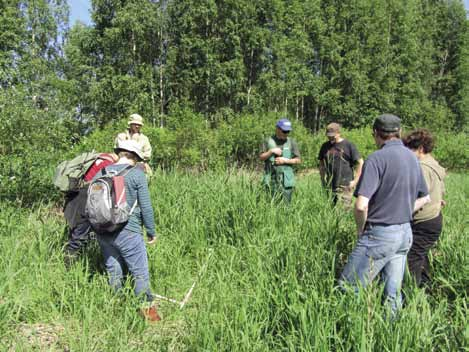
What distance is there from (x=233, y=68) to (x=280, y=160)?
1755cm

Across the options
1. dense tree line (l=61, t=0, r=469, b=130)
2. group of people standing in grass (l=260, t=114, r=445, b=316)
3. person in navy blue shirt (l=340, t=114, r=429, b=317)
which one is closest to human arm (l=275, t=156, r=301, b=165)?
group of people standing in grass (l=260, t=114, r=445, b=316)

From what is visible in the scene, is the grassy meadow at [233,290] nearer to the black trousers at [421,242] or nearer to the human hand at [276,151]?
the black trousers at [421,242]

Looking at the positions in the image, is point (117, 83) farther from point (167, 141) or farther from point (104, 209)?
point (104, 209)

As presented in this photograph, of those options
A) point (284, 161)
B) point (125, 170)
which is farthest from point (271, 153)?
point (125, 170)

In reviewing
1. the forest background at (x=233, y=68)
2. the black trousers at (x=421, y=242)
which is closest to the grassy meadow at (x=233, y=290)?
the black trousers at (x=421, y=242)

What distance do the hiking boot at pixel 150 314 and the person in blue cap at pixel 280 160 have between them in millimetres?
2308

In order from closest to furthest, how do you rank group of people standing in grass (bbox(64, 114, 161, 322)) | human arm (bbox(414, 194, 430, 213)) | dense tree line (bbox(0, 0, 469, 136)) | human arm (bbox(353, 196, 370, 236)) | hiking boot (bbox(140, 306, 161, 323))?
human arm (bbox(353, 196, 370, 236)) < human arm (bbox(414, 194, 430, 213)) < hiking boot (bbox(140, 306, 161, 323)) < group of people standing in grass (bbox(64, 114, 161, 322)) < dense tree line (bbox(0, 0, 469, 136))

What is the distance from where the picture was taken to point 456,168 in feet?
62.3

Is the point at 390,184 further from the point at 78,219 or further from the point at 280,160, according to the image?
the point at 78,219

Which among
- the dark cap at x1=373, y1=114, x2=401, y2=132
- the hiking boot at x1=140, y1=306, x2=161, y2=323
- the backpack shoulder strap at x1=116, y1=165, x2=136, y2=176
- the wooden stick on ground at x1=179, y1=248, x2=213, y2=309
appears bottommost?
the hiking boot at x1=140, y1=306, x2=161, y2=323

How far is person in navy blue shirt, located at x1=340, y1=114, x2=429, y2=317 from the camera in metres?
2.46

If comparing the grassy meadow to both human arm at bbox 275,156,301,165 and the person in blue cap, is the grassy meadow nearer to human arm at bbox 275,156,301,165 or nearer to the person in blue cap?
the person in blue cap

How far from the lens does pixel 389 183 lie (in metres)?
2.46

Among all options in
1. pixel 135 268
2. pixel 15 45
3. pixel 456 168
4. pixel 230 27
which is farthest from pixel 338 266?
pixel 15 45
